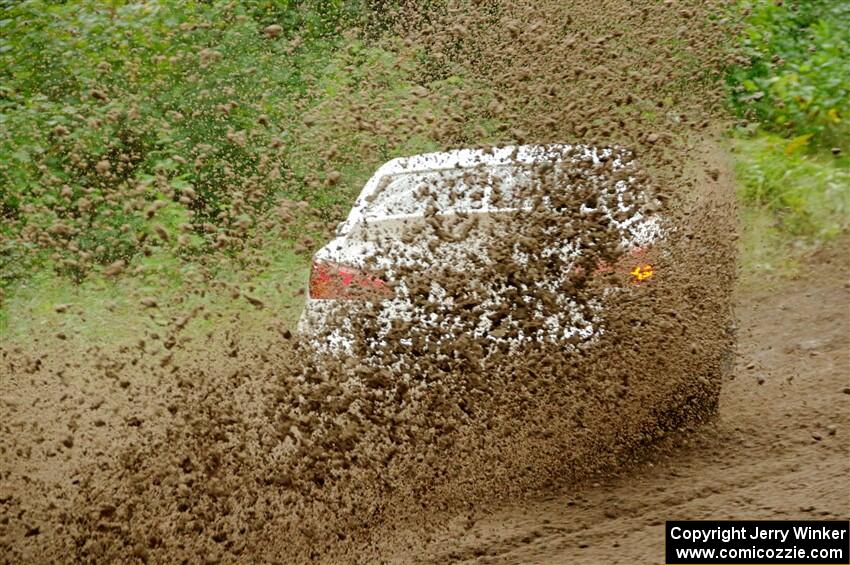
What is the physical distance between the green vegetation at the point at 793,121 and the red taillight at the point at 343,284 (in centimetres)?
518

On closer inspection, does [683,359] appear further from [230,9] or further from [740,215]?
[230,9]

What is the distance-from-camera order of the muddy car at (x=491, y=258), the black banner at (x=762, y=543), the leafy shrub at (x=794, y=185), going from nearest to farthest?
1. the black banner at (x=762, y=543)
2. the muddy car at (x=491, y=258)
3. the leafy shrub at (x=794, y=185)

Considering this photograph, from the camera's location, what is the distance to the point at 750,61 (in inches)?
433

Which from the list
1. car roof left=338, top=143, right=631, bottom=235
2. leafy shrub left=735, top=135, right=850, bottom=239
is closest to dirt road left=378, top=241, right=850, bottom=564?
car roof left=338, top=143, right=631, bottom=235

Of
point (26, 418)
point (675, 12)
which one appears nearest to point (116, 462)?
point (26, 418)

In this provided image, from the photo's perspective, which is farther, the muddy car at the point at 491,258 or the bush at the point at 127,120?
the bush at the point at 127,120

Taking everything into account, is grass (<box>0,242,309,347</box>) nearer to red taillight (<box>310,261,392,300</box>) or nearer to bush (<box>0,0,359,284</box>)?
bush (<box>0,0,359,284</box>)

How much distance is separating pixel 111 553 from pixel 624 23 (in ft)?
21.1

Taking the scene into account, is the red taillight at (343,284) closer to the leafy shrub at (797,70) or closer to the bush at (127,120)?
the bush at (127,120)

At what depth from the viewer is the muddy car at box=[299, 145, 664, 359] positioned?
558 centimetres

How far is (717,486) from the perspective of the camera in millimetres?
5066

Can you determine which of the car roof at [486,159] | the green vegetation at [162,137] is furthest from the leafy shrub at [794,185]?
the car roof at [486,159]

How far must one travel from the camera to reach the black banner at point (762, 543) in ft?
14.0

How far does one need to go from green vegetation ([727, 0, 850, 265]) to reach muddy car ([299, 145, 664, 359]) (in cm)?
416
